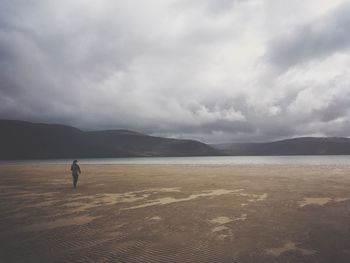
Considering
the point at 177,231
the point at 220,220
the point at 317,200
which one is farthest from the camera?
the point at 317,200

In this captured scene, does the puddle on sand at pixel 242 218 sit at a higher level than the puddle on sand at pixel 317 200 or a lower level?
higher

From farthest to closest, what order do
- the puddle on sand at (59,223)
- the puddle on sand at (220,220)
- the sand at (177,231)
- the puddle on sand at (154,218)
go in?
1. the puddle on sand at (154,218)
2. the puddle on sand at (220,220)
3. the puddle on sand at (59,223)
4. the sand at (177,231)

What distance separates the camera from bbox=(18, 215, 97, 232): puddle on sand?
1095cm

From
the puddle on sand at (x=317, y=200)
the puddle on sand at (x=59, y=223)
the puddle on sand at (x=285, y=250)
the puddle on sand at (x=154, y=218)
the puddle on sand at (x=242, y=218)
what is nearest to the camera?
the puddle on sand at (x=285, y=250)

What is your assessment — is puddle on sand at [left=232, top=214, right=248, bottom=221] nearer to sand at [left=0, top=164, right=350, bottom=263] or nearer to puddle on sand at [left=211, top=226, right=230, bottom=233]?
sand at [left=0, top=164, right=350, bottom=263]

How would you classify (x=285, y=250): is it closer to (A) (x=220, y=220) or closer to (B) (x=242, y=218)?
(A) (x=220, y=220)

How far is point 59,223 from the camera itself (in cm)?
1178

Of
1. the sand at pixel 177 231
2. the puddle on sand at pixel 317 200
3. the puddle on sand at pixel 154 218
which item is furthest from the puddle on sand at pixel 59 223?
the puddle on sand at pixel 317 200

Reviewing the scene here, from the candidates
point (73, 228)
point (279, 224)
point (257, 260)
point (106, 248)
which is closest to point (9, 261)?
point (106, 248)

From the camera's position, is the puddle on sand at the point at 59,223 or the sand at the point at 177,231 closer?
the sand at the point at 177,231

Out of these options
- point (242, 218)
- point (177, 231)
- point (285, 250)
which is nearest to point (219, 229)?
point (177, 231)

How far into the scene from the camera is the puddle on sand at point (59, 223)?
10945 mm

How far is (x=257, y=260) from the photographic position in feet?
24.3

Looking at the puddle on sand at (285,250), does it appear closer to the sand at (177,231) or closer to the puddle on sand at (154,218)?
the sand at (177,231)
